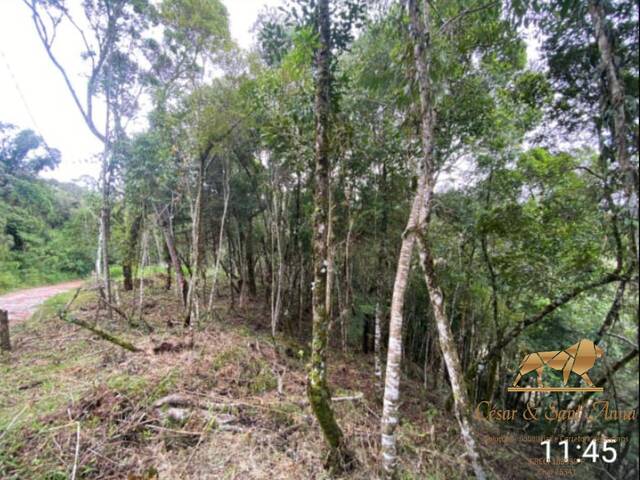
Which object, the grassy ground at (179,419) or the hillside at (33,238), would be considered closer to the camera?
the grassy ground at (179,419)

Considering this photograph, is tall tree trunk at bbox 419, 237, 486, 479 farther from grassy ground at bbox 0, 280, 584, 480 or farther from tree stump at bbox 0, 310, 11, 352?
tree stump at bbox 0, 310, 11, 352

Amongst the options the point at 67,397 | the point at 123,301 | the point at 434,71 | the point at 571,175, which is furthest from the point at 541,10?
the point at 123,301

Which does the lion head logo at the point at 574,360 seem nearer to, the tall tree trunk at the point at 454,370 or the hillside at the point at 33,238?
the tall tree trunk at the point at 454,370

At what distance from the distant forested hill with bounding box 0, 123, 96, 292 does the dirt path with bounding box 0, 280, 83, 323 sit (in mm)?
901

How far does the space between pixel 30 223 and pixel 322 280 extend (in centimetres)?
2002

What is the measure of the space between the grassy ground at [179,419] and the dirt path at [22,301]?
3355 mm

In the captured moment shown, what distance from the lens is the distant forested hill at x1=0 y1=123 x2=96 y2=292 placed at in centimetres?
1267

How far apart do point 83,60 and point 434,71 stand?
823 centimetres

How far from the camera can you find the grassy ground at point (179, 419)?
2604 millimetres

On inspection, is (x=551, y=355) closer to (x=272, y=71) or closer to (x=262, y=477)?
(x=262, y=477)

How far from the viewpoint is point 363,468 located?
2795 mm
